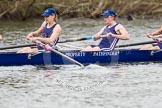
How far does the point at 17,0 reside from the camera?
38594 millimetres

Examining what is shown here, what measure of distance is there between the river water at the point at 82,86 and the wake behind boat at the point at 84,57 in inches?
8.9

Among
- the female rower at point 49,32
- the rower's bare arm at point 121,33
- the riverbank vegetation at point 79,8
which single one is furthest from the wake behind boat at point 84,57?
the riverbank vegetation at point 79,8

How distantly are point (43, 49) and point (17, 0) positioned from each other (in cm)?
2082

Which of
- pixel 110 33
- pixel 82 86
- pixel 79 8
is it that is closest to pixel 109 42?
pixel 110 33

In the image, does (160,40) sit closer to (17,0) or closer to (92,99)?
(92,99)

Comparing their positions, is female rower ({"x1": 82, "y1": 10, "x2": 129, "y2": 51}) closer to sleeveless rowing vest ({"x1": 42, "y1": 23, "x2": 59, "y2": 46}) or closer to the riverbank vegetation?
sleeveless rowing vest ({"x1": 42, "y1": 23, "x2": 59, "y2": 46})

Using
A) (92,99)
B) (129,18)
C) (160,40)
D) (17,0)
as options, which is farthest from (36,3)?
(92,99)

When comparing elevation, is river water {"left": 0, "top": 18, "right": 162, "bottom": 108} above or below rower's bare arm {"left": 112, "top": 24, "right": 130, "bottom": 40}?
below

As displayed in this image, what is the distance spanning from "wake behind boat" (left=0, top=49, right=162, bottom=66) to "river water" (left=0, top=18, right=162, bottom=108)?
0.23m

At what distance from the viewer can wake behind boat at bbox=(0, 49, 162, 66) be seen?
17.9 m

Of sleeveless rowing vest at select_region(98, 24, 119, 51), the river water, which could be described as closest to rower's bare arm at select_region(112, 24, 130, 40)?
sleeveless rowing vest at select_region(98, 24, 119, 51)

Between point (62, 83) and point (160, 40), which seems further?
point (160, 40)

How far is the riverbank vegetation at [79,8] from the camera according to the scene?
39.2 meters

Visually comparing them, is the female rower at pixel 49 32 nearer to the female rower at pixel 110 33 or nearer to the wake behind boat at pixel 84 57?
the wake behind boat at pixel 84 57
